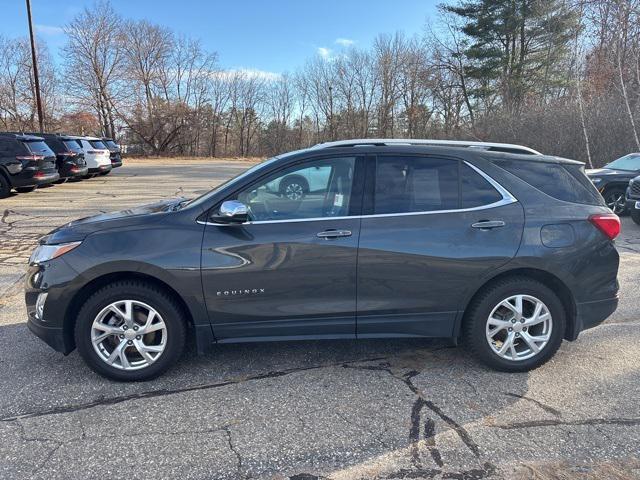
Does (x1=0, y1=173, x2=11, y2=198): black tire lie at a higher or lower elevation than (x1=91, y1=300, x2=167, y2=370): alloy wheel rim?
higher

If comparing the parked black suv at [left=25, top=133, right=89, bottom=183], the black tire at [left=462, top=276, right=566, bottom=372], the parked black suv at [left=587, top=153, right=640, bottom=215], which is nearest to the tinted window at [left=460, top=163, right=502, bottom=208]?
the black tire at [left=462, top=276, right=566, bottom=372]

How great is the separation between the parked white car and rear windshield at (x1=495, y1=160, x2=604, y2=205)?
1875 cm

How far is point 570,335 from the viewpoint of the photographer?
3.56 m

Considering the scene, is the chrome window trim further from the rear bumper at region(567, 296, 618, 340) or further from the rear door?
the rear bumper at region(567, 296, 618, 340)

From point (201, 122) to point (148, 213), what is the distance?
53.0m

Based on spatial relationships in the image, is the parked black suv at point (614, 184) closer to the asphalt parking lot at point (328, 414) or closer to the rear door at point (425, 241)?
the asphalt parking lot at point (328, 414)

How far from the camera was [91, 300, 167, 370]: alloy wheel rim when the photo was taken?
3.27 m

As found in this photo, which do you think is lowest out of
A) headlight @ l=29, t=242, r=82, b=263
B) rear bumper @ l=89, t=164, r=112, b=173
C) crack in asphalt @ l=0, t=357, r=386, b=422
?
crack in asphalt @ l=0, t=357, r=386, b=422

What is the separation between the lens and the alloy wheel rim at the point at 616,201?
11102mm

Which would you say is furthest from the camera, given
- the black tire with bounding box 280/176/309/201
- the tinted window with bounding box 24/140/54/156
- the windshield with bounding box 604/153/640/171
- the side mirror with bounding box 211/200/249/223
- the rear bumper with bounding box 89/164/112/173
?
the rear bumper with bounding box 89/164/112/173

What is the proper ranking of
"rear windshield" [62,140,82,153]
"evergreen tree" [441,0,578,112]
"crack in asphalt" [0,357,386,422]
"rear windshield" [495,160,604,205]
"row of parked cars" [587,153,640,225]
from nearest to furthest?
"crack in asphalt" [0,357,386,422], "rear windshield" [495,160,604,205], "row of parked cars" [587,153,640,225], "rear windshield" [62,140,82,153], "evergreen tree" [441,0,578,112]

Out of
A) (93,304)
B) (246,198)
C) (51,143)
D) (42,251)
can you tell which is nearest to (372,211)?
(246,198)

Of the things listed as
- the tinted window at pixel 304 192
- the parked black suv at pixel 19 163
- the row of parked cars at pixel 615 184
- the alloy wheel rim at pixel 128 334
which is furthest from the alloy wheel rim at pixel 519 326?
the parked black suv at pixel 19 163

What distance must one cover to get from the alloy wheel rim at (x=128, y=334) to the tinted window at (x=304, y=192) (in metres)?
1.04
